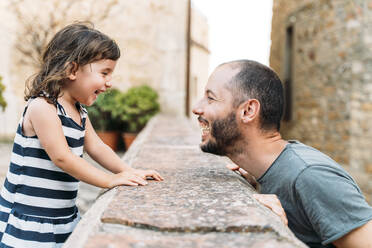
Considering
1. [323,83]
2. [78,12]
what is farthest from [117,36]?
[323,83]

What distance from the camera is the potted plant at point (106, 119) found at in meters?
6.69

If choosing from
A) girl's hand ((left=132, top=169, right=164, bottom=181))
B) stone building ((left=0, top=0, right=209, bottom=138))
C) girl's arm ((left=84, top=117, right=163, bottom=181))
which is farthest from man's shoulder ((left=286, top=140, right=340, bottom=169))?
stone building ((left=0, top=0, right=209, bottom=138))

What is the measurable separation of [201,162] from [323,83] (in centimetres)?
582

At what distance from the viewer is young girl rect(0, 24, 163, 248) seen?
1.66 meters

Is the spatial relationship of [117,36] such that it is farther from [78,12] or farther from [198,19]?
[198,19]

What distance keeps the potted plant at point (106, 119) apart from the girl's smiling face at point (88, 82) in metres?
4.81

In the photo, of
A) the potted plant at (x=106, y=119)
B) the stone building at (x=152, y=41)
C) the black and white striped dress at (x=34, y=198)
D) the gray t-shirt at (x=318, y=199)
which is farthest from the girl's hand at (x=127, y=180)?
the stone building at (x=152, y=41)

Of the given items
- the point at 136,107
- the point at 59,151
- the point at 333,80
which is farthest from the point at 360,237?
the point at 333,80

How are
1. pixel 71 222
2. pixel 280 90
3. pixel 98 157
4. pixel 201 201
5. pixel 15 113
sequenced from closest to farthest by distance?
pixel 201 201
pixel 280 90
pixel 71 222
pixel 98 157
pixel 15 113

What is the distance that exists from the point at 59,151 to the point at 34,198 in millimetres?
269

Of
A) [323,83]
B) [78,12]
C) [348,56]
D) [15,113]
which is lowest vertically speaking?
[15,113]

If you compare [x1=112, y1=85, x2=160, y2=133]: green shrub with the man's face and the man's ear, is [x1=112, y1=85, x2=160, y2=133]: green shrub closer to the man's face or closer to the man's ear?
the man's face

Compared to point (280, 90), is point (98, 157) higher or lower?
lower

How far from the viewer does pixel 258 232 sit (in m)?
1.02
